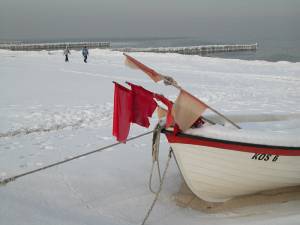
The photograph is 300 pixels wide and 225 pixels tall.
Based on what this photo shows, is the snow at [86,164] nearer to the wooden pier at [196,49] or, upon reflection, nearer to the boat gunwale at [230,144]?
the boat gunwale at [230,144]

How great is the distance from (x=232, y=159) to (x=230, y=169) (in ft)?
0.49

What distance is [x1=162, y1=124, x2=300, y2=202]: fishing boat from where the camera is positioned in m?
4.62

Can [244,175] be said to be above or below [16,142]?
above

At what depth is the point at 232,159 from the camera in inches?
185

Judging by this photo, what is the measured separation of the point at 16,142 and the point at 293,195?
5.16 m

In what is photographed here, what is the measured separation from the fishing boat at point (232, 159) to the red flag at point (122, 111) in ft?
1.98

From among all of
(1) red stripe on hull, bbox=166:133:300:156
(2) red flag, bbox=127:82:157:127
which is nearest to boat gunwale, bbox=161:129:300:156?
(1) red stripe on hull, bbox=166:133:300:156

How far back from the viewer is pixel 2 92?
13.1 meters

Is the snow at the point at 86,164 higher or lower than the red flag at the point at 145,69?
lower

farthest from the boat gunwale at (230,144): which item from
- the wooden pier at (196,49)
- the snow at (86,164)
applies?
the wooden pier at (196,49)

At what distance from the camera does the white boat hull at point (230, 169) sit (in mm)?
4684

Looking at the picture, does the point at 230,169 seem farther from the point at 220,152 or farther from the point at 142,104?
the point at 142,104

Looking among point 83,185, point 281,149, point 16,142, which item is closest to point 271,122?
point 281,149

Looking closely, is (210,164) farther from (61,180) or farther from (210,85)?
(210,85)
